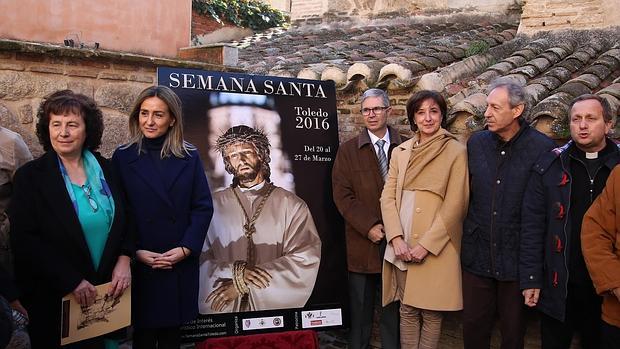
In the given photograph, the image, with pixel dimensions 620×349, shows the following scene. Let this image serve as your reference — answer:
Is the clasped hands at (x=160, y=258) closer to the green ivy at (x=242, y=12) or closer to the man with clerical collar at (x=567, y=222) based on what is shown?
the man with clerical collar at (x=567, y=222)

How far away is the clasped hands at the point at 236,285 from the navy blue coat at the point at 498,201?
4.42 ft

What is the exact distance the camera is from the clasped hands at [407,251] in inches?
139

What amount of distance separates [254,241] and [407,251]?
104 cm

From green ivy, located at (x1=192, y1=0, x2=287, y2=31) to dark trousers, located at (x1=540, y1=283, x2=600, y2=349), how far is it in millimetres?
11088

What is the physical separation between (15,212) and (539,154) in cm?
279

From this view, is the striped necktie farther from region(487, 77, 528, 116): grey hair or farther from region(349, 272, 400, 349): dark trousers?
region(487, 77, 528, 116): grey hair

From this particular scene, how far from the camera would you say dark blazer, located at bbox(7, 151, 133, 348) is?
2.76m

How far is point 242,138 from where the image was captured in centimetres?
397

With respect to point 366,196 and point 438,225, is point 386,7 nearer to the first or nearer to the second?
point 366,196

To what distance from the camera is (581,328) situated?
10.7ft

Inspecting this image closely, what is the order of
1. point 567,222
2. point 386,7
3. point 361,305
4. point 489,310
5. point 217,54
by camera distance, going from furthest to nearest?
point 386,7
point 217,54
point 361,305
point 489,310
point 567,222

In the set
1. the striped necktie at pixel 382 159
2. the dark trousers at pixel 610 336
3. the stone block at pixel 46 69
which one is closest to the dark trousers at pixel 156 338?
the striped necktie at pixel 382 159

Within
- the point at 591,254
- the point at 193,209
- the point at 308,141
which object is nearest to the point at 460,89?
the point at 308,141

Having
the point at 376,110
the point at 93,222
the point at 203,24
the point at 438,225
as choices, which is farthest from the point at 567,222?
the point at 203,24
